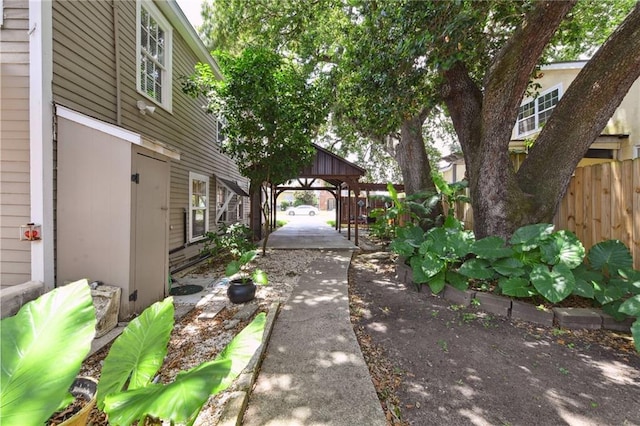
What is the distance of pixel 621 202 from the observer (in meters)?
3.73

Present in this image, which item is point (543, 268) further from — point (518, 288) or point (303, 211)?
point (303, 211)

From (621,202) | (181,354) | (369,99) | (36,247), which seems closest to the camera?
(181,354)

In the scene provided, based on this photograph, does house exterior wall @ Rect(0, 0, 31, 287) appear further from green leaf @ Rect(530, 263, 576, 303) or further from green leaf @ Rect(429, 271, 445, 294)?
green leaf @ Rect(530, 263, 576, 303)

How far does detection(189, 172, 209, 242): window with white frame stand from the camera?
713 cm

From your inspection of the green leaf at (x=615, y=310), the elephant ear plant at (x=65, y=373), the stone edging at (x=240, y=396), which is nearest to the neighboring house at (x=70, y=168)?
the stone edging at (x=240, y=396)

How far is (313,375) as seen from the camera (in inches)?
98.0

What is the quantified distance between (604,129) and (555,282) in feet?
29.8

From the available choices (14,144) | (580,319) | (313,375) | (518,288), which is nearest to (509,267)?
(518,288)

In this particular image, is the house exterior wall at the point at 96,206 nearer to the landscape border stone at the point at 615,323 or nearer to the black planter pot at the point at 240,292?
the black planter pot at the point at 240,292

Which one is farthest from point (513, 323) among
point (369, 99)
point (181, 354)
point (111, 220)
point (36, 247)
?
point (36, 247)

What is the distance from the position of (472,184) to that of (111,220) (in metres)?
5.23

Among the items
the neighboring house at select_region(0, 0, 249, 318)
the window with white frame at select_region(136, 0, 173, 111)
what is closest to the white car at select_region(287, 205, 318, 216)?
the window with white frame at select_region(136, 0, 173, 111)

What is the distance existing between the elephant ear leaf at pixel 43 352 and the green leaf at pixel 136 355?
256 millimetres

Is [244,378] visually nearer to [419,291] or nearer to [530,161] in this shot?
[419,291]
